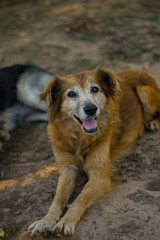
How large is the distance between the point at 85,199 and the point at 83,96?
46.7 inches

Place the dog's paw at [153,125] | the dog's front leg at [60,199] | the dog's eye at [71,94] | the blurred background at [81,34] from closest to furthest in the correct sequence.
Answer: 1. the dog's front leg at [60,199]
2. the dog's eye at [71,94]
3. the dog's paw at [153,125]
4. the blurred background at [81,34]

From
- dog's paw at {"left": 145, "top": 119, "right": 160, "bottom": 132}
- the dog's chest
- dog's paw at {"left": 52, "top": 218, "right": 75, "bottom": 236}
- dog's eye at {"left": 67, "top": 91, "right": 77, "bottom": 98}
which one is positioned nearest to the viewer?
dog's paw at {"left": 52, "top": 218, "right": 75, "bottom": 236}

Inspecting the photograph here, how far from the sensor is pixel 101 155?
393cm

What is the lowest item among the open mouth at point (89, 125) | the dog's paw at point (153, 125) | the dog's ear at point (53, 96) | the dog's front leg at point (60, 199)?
the dog's paw at point (153, 125)

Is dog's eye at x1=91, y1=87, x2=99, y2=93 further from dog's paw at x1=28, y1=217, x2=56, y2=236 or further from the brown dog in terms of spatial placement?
dog's paw at x1=28, y1=217, x2=56, y2=236

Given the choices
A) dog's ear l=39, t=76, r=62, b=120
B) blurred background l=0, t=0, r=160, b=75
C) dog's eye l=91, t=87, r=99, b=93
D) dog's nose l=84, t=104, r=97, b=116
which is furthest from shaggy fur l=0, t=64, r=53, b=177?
dog's nose l=84, t=104, r=97, b=116

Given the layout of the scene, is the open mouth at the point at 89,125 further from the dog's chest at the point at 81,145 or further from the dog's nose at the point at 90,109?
the dog's chest at the point at 81,145

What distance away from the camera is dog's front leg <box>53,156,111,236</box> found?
A: 315 centimetres

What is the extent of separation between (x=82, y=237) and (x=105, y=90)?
1847 millimetres

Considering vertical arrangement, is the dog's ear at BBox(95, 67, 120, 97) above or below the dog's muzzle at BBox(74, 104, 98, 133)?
above

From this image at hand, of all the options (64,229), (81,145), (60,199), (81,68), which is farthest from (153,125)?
(81,68)

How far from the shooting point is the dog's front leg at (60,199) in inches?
126

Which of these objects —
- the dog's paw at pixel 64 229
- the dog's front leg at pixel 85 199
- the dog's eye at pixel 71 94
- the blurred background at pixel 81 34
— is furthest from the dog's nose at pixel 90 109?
the blurred background at pixel 81 34

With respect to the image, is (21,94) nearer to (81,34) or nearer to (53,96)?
(53,96)
